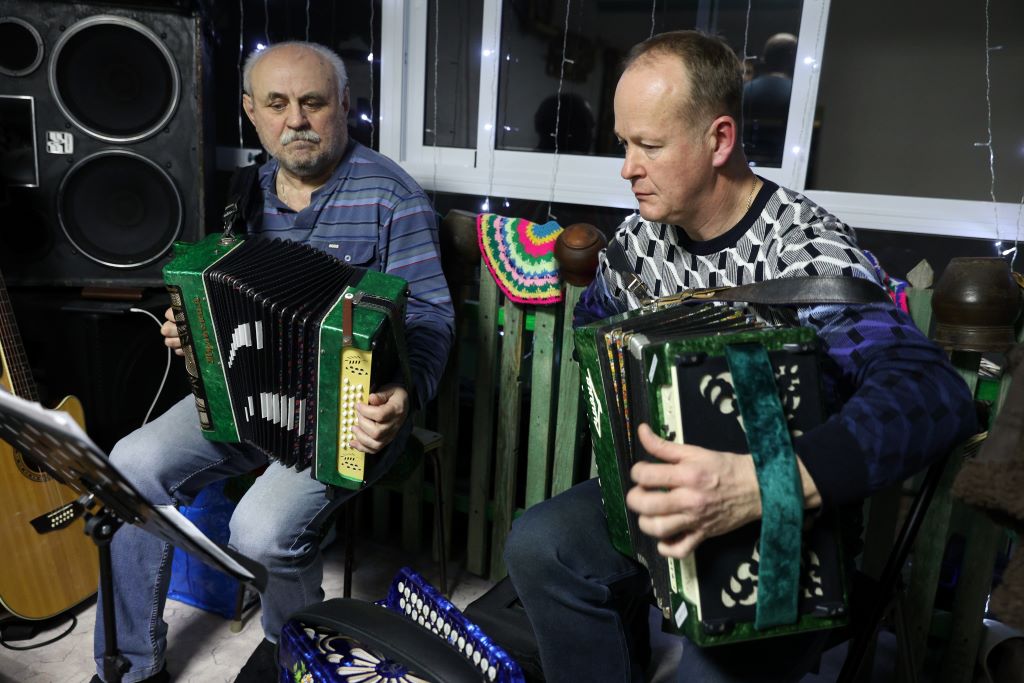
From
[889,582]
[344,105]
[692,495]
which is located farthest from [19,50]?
[889,582]

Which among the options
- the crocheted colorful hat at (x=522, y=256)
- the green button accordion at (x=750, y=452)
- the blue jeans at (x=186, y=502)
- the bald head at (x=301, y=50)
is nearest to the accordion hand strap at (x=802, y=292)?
the green button accordion at (x=750, y=452)

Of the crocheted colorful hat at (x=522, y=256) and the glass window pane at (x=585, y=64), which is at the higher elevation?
the glass window pane at (x=585, y=64)

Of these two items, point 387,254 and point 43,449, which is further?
point 387,254

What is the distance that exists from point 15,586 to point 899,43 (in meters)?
2.88

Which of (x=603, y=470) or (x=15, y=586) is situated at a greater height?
(x=603, y=470)

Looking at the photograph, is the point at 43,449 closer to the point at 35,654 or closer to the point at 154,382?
the point at 35,654

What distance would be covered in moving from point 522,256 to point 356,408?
64 centimetres

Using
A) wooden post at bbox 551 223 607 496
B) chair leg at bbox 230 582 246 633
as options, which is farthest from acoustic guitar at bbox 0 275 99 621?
wooden post at bbox 551 223 607 496

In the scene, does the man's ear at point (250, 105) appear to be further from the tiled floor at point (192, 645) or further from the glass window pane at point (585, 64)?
the tiled floor at point (192, 645)

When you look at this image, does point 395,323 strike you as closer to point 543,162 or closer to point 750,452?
point 750,452

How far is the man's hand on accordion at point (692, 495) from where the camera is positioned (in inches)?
34.5

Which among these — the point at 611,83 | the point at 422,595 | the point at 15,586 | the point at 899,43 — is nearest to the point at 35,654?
the point at 15,586

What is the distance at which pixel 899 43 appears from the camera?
89.2 inches

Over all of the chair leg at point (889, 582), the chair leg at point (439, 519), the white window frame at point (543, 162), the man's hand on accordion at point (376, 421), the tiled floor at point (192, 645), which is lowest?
the tiled floor at point (192, 645)
